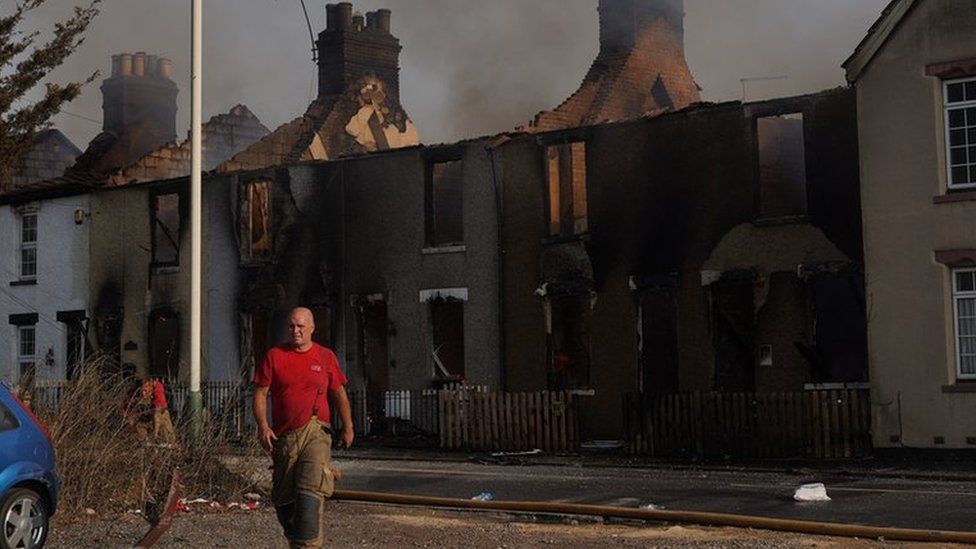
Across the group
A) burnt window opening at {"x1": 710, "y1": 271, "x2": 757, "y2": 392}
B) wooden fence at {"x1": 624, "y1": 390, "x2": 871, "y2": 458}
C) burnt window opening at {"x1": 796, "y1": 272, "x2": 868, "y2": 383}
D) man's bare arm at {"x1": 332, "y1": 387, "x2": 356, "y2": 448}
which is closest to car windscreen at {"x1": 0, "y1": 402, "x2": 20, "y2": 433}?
man's bare arm at {"x1": 332, "y1": 387, "x2": 356, "y2": 448}

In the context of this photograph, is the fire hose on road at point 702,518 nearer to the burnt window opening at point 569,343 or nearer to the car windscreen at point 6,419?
the car windscreen at point 6,419

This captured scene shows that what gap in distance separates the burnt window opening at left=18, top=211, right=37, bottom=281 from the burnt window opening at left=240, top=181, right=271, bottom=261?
7567mm

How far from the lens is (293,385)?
10.0m

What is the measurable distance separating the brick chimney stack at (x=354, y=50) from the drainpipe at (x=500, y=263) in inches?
482

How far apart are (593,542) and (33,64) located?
15989 millimetres

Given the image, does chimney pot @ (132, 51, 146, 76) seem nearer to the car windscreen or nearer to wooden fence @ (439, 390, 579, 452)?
wooden fence @ (439, 390, 579, 452)

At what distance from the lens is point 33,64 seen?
24.1 m

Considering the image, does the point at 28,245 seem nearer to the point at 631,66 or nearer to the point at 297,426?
the point at 631,66

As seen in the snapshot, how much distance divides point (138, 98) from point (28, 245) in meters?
10.3

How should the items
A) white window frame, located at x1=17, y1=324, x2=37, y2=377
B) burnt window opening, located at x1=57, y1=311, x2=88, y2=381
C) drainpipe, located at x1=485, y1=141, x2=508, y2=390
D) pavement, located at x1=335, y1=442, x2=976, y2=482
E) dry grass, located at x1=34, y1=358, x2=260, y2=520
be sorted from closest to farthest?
dry grass, located at x1=34, y1=358, x2=260, y2=520 < pavement, located at x1=335, y1=442, x2=976, y2=482 < drainpipe, located at x1=485, y1=141, x2=508, y2=390 < burnt window opening, located at x1=57, y1=311, x2=88, y2=381 < white window frame, located at x1=17, y1=324, x2=37, y2=377

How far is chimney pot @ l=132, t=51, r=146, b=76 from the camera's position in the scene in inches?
1838

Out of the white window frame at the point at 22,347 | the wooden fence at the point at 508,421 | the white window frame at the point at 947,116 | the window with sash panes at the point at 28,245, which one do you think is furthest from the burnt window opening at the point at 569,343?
the window with sash panes at the point at 28,245

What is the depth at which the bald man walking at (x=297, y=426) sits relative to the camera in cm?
988

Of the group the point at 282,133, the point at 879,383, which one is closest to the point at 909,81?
the point at 879,383
